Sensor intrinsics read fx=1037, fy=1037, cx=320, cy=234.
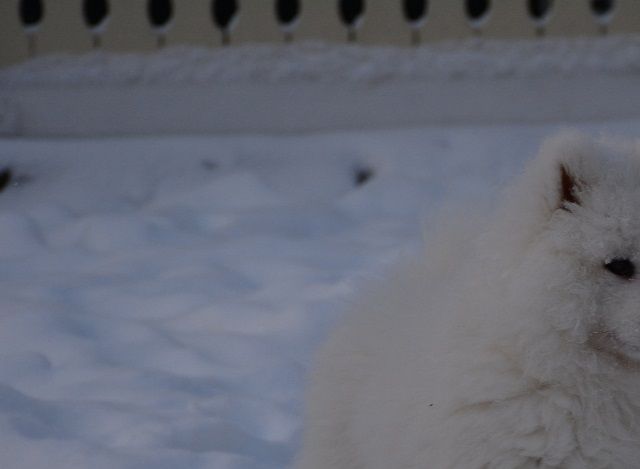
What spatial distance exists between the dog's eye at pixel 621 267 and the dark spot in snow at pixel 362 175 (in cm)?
446

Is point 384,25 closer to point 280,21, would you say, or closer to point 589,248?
point 280,21

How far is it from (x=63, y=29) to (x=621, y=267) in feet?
20.6

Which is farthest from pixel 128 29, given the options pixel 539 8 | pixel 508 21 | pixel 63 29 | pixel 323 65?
pixel 539 8

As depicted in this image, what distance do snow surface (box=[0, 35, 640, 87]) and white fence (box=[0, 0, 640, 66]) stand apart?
0.26 metres

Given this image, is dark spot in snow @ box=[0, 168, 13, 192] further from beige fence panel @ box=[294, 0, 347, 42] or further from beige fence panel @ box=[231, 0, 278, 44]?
beige fence panel @ box=[294, 0, 347, 42]

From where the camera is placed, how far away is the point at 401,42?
7.64 m

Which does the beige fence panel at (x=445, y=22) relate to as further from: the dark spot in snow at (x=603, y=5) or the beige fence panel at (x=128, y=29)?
the beige fence panel at (x=128, y=29)

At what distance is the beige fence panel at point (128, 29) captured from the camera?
24.8ft

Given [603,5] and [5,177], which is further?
[603,5]

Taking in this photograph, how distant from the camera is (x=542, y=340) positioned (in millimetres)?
2023

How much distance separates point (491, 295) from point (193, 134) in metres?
5.19

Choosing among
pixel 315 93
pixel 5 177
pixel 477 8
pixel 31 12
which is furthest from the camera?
pixel 477 8

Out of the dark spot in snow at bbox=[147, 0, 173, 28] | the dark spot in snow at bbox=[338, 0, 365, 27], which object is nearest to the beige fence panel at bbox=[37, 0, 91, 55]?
the dark spot in snow at bbox=[147, 0, 173, 28]

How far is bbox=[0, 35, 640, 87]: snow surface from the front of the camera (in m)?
7.17
